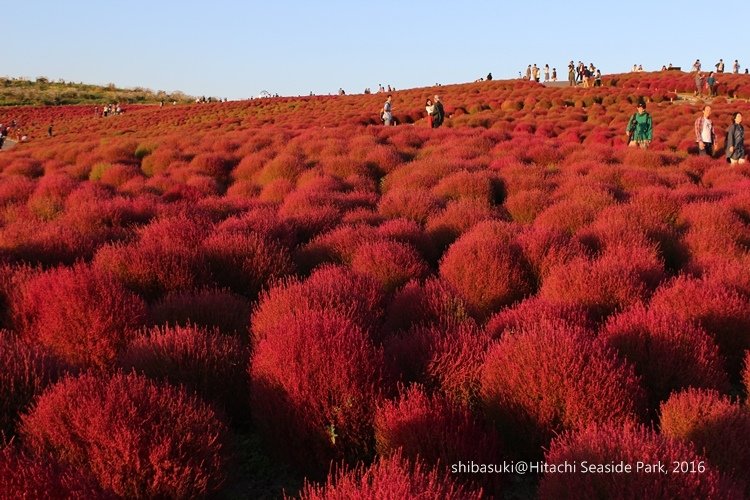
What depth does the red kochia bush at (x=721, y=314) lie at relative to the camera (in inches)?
158

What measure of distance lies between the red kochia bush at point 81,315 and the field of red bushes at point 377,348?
16 millimetres

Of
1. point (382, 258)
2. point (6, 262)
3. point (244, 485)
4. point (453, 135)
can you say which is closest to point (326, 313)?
point (244, 485)

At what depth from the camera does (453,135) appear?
14.9m

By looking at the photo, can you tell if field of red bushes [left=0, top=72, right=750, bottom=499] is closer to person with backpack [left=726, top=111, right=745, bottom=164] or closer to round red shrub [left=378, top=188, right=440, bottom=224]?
round red shrub [left=378, top=188, right=440, bottom=224]

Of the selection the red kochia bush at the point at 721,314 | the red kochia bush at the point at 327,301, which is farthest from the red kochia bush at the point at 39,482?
the red kochia bush at the point at 721,314

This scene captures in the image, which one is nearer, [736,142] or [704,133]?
[736,142]

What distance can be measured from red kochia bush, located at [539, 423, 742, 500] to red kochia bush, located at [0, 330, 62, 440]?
2.34 m

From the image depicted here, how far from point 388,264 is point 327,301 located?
139 cm

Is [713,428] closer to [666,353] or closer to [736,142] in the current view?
[666,353]

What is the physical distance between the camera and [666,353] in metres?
3.42

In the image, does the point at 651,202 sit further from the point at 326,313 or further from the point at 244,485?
the point at 244,485

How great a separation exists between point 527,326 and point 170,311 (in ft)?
8.01

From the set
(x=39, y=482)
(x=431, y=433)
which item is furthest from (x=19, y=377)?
(x=431, y=433)

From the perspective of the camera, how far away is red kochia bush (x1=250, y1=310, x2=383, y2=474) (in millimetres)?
2850
